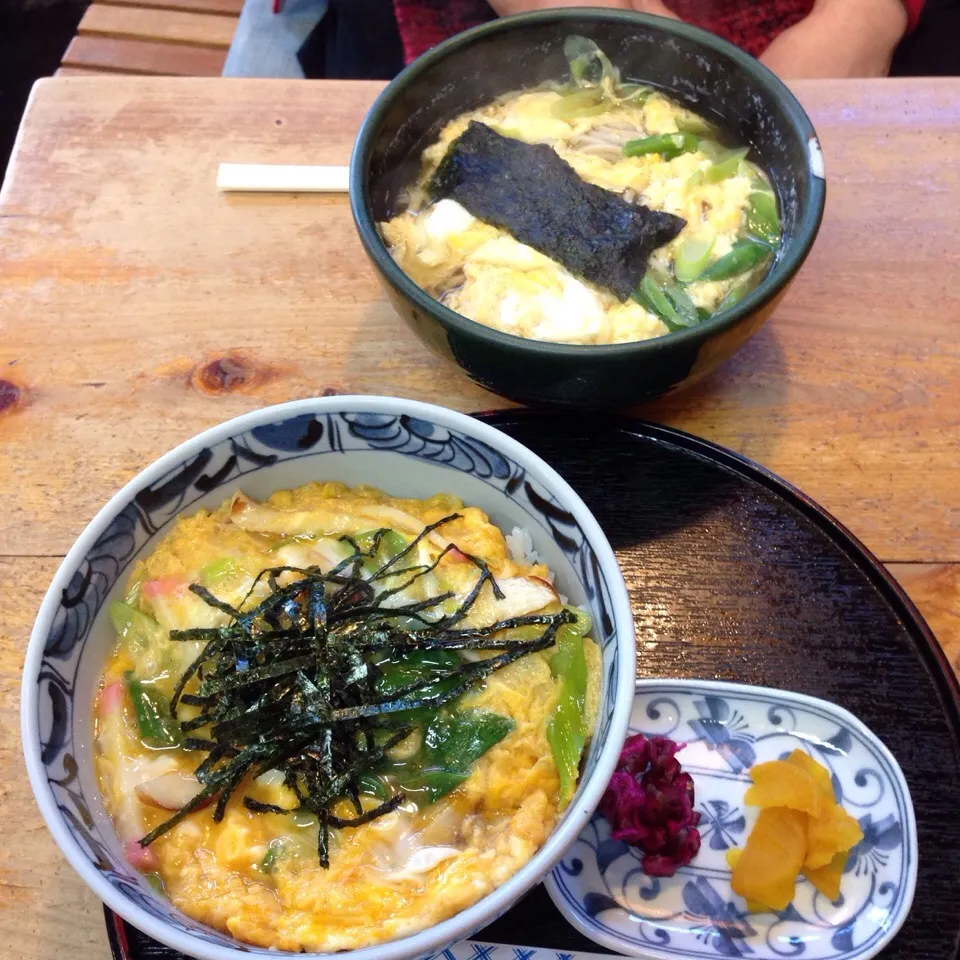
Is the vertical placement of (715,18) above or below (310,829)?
above

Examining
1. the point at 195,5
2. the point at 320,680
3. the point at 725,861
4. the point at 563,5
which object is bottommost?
the point at 725,861

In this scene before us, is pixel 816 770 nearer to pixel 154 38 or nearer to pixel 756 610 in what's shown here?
pixel 756 610

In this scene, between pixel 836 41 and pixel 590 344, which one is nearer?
pixel 590 344

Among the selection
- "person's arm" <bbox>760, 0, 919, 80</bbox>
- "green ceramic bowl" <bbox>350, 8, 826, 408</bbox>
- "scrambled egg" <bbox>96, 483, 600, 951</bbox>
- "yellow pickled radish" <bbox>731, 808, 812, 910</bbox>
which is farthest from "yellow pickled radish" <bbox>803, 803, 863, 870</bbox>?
"person's arm" <bbox>760, 0, 919, 80</bbox>

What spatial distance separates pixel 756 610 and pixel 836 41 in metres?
1.64

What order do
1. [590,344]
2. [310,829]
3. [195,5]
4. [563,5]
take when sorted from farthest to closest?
[195,5] < [563,5] < [590,344] < [310,829]

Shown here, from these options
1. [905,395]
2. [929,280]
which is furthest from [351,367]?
[929,280]

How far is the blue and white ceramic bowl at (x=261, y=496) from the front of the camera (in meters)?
0.87

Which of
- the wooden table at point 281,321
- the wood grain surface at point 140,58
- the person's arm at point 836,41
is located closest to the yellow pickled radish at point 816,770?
the wooden table at point 281,321

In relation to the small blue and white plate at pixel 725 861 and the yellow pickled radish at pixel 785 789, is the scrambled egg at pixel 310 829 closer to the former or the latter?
the small blue and white plate at pixel 725 861

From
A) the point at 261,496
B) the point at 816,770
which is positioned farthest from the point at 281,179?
the point at 816,770

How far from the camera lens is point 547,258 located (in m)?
1.47

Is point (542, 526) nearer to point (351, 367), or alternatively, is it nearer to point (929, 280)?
point (351, 367)

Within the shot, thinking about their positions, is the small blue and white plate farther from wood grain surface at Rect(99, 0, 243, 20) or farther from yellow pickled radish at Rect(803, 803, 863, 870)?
wood grain surface at Rect(99, 0, 243, 20)
